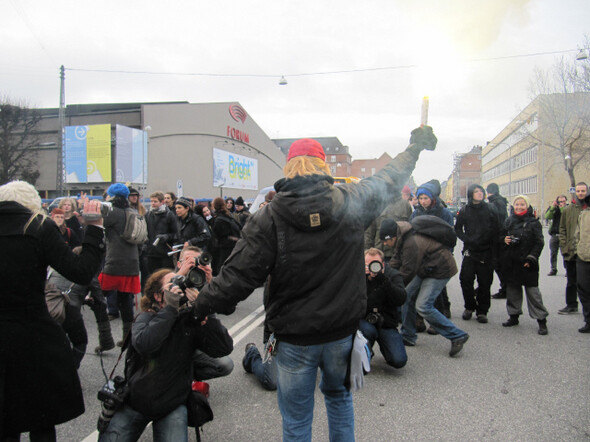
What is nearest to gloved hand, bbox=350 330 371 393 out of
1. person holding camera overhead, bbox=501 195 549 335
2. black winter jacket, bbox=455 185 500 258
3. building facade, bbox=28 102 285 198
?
person holding camera overhead, bbox=501 195 549 335

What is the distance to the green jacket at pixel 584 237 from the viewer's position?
18.8ft

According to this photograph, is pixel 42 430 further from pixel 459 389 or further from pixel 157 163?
pixel 157 163

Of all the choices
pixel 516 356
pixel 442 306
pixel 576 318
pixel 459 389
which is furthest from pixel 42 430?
pixel 576 318

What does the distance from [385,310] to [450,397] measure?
1.06 metres

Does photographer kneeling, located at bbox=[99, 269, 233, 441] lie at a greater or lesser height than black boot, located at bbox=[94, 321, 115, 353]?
greater

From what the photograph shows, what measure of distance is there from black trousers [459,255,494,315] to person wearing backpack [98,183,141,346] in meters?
4.70

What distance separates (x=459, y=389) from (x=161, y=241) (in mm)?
4909

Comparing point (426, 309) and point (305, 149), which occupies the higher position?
point (305, 149)

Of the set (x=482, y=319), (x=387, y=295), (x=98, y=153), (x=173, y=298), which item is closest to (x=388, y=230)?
(x=387, y=295)

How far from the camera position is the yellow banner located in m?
34.9

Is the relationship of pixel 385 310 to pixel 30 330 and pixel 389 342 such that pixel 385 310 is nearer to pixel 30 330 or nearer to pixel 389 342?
pixel 389 342

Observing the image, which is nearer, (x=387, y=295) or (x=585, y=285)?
(x=387, y=295)

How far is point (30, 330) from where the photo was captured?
7.11 ft

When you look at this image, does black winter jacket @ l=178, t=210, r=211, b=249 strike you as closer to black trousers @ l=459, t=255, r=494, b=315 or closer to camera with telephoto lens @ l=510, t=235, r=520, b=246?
black trousers @ l=459, t=255, r=494, b=315
